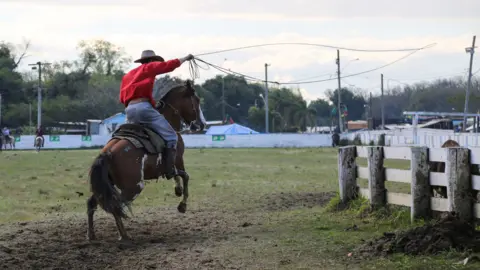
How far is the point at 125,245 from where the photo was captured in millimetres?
9742

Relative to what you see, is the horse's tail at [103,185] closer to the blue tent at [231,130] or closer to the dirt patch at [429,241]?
the dirt patch at [429,241]

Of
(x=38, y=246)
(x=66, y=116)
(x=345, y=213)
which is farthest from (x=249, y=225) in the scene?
(x=66, y=116)

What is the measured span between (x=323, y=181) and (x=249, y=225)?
9660 millimetres

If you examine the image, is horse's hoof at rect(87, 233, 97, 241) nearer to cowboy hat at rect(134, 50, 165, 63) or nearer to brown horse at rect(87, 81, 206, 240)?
brown horse at rect(87, 81, 206, 240)

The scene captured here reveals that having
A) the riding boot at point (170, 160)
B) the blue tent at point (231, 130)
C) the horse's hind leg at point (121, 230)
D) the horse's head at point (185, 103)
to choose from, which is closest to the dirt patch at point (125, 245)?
the horse's hind leg at point (121, 230)

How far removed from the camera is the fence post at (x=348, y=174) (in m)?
12.7

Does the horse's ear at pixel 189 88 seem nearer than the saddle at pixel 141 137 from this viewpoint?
No

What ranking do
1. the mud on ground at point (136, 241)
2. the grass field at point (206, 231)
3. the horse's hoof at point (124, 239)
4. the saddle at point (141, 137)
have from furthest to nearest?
the saddle at point (141, 137) < the horse's hoof at point (124, 239) < the mud on ground at point (136, 241) < the grass field at point (206, 231)

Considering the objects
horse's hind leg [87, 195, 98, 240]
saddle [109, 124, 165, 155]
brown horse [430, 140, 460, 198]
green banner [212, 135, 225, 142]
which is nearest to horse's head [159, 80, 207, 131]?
saddle [109, 124, 165, 155]

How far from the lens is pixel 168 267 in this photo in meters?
8.05

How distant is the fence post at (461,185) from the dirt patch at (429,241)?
958mm

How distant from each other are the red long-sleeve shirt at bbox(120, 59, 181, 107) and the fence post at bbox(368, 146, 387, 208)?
11.6 ft

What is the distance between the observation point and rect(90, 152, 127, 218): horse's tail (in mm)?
9820

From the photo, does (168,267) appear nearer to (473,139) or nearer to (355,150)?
(355,150)
